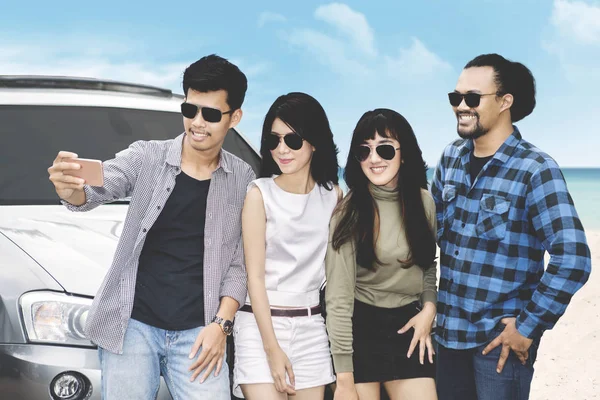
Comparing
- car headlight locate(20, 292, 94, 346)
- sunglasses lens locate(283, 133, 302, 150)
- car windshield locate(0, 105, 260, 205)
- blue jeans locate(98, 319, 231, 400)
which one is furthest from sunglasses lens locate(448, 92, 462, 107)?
car headlight locate(20, 292, 94, 346)

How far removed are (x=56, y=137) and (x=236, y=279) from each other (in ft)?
6.72

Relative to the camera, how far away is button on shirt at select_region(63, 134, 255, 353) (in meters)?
2.47

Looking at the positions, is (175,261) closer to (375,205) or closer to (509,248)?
(375,205)

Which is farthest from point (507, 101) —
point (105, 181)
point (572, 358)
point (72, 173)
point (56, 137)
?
point (572, 358)

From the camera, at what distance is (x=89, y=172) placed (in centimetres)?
236

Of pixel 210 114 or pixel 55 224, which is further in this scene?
pixel 55 224

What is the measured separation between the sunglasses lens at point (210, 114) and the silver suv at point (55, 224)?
838 millimetres

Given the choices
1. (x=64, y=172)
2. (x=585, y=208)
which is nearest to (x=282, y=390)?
(x=64, y=172)

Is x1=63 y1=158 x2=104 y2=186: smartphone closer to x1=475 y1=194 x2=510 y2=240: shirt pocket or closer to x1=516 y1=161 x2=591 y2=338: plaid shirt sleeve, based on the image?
x1=475 y1=194 x2=510 y2=240: shirt pocket

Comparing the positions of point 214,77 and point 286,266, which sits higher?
point 214,77

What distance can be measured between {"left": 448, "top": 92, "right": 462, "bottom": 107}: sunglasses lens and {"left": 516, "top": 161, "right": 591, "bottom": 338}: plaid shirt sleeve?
51 centimetres

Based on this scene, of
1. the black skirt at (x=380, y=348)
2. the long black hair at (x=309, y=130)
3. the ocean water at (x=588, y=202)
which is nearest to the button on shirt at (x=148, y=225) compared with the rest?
A: the long black hair at (x=309, y=130)

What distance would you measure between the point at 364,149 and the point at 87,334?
1.35m

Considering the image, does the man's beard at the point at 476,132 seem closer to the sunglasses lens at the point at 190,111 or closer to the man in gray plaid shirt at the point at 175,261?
the man in gray plaid shirt at the point at 175,261
